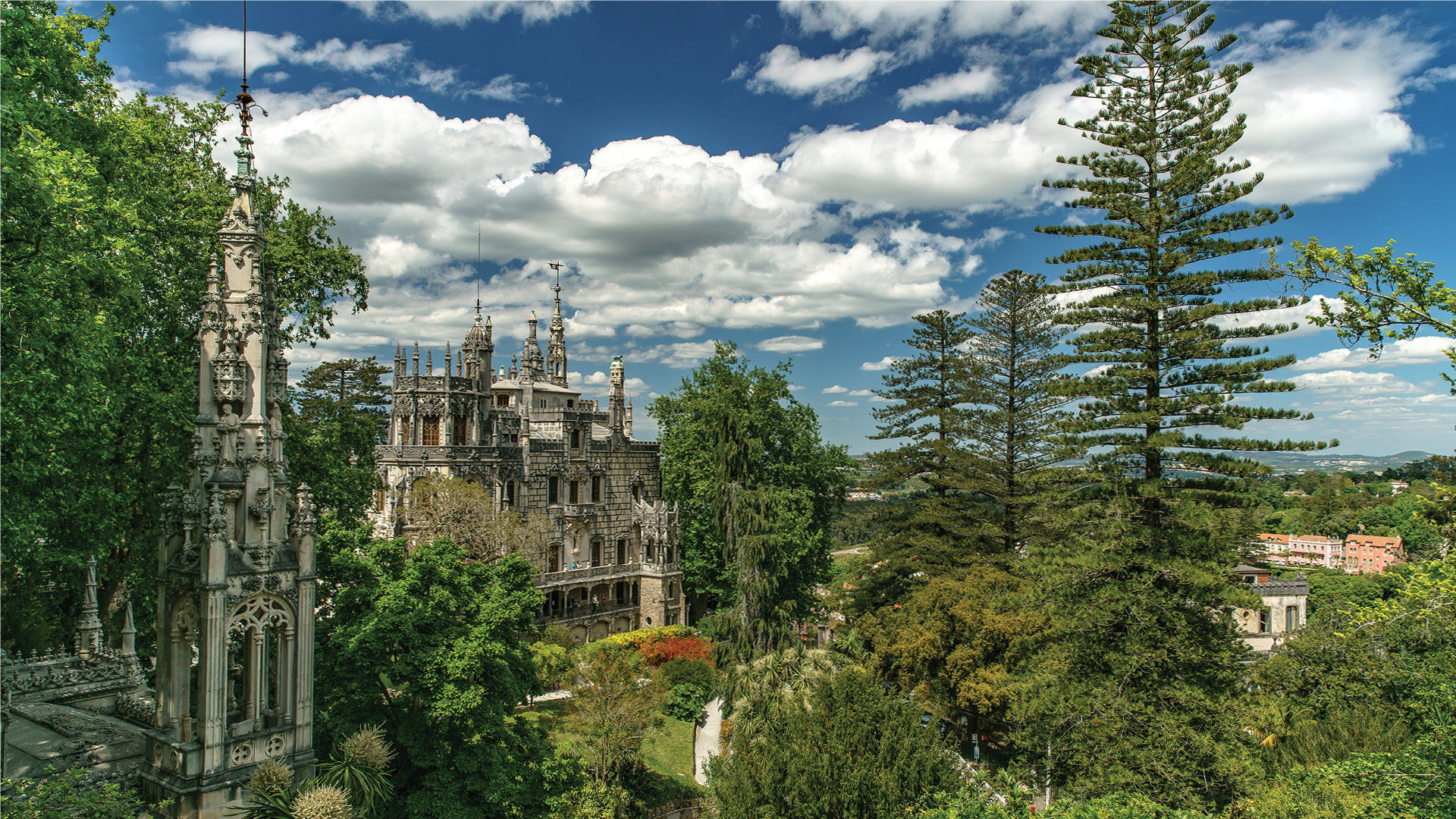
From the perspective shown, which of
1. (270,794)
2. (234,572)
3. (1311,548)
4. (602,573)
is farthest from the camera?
(1311,548)

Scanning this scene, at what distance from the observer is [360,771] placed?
869 centimetres

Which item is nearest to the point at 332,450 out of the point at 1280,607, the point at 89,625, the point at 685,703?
the point at 89,625

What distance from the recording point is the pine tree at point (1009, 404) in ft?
91.4

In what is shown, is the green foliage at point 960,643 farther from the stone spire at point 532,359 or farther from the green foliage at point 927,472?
the stone spire at point 532,359

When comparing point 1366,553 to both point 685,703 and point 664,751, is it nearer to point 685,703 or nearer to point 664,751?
point 685,703

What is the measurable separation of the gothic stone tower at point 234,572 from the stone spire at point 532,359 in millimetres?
34733

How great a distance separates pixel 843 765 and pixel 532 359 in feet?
122

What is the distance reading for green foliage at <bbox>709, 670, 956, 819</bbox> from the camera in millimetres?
12359

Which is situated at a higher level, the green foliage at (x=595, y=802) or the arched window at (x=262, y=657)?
the arched window at (x=262, y=657)

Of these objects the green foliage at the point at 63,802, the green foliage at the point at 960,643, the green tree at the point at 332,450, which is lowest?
the green foliage at the point at 960,643

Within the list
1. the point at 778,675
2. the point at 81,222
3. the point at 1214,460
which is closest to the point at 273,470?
the point at 81,222

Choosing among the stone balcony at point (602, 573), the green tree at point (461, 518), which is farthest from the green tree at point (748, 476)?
the green tree at point (461, 518)

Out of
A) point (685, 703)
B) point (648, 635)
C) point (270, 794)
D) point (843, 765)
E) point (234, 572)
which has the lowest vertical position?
point (685, 703)

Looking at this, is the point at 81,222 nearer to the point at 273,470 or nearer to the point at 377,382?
the point at 273,470
